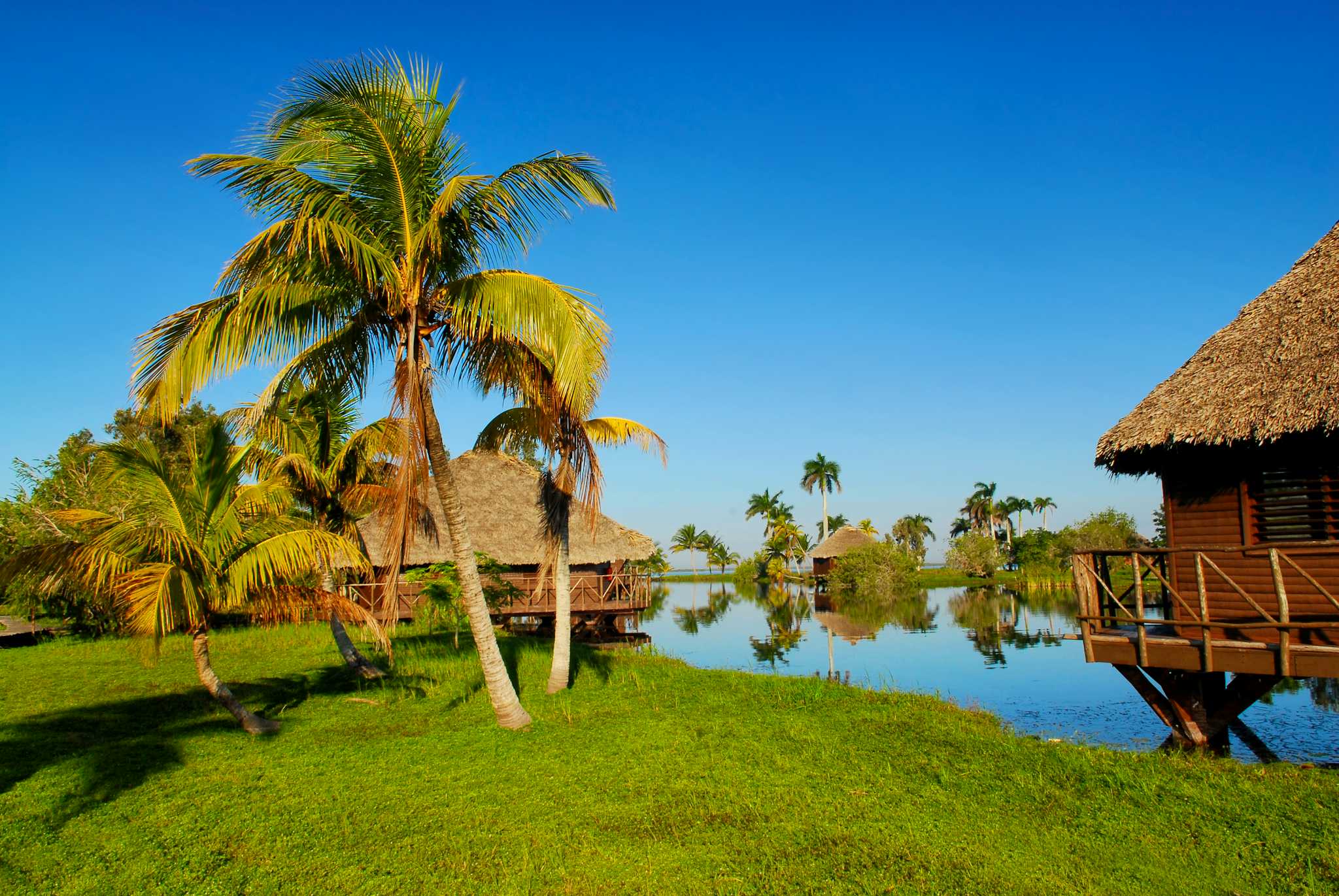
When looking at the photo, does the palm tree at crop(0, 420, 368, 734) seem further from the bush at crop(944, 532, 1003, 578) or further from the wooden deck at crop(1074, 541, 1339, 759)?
the bush at crop(944, 532, 1003, 578)

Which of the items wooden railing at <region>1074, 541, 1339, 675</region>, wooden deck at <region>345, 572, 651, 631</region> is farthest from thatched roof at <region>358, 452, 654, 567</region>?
wooden railing at <region>1074, 541, 1339, 675</region>

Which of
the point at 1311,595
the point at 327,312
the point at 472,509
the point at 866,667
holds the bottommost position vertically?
the point at 866,667

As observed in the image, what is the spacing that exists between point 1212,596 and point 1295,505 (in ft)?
4.70

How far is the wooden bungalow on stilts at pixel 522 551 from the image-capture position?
2284cm

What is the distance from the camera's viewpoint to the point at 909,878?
5418 mm

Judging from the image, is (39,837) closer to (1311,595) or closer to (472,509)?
(1311,595)

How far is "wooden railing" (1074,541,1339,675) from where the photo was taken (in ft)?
27.4

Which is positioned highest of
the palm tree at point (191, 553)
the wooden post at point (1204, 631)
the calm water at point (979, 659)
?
the palm tree at point (191, 553)

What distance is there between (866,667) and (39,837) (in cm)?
1707

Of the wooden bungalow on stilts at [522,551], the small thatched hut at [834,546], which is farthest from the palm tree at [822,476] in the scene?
the wooden bungalow on stilts at [522,551]

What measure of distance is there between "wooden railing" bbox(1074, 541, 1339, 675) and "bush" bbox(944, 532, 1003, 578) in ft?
166

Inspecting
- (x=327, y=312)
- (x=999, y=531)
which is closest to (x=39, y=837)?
(x=327, y=312)

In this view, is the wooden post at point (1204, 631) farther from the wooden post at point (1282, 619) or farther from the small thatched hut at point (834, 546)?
the small thatched hut at point (834, 546)

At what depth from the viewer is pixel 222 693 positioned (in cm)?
927
